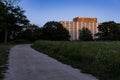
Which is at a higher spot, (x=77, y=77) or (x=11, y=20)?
(x=11, y=20)

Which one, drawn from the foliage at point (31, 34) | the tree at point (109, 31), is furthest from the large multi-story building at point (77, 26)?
the foliage at point (31, 34)

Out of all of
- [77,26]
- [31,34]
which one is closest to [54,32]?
[31,34]

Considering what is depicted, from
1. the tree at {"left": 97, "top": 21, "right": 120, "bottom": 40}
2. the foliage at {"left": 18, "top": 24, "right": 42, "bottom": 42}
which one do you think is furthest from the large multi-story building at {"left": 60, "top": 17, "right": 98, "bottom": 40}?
the foliage at {"left": 18, "top": 24, "right": 42, "bottom": 42}

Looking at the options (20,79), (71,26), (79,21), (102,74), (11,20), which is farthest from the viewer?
(79,21)

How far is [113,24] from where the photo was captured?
387ft

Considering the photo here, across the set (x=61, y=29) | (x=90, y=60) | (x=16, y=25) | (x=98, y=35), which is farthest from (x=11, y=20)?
(x=90, y=60)

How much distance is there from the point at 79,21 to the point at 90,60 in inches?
4951

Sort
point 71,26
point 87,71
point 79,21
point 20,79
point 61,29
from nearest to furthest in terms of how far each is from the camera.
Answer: point 20,79 < point 87,71 < point 61,29 < point 71,26 < point 79,21

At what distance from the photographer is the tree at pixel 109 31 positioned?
11256 centimetres

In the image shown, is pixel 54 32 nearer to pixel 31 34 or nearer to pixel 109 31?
pixel 31 34

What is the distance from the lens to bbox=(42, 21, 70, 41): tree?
11094 centimetres

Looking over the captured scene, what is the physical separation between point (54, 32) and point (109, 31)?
19.4 metres

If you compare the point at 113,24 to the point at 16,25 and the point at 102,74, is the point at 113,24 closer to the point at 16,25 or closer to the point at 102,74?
the point at 16,25

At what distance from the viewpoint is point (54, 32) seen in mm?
111875
